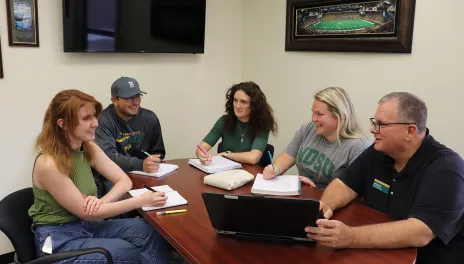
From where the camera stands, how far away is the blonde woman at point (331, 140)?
2.18 metres

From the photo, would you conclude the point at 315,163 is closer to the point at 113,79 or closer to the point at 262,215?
the point at 262,215

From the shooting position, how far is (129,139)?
2732mm

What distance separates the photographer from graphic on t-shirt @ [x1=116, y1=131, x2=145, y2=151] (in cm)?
268

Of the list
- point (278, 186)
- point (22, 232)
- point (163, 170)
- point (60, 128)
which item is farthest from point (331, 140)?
point (22, 232)

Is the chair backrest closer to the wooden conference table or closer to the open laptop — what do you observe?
the wooden conference table

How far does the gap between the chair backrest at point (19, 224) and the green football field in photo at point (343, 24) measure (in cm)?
231

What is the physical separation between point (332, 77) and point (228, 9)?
1308 mm

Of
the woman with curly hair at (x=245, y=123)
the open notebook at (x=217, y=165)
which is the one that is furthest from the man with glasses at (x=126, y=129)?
the woman with curly hair at (x=245, y=123)

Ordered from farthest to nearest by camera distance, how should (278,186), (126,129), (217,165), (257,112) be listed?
(257,112)
(126,129)
(217,165)
(278,186)

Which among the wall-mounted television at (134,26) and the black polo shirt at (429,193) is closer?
the black polo shirt at (429,193)

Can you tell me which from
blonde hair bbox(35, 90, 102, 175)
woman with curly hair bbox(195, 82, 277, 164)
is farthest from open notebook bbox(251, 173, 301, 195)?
blonde hair bbox(35, 90, 102, 175)

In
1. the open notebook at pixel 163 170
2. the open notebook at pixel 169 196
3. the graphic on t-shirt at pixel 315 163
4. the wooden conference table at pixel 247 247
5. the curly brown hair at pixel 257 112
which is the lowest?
the wooden conference table at pixel 247 247

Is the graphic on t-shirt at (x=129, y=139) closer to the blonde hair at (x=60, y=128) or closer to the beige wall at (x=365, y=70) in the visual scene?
the blonde hair at (x=60, y=128)

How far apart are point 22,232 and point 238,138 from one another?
156 cm
